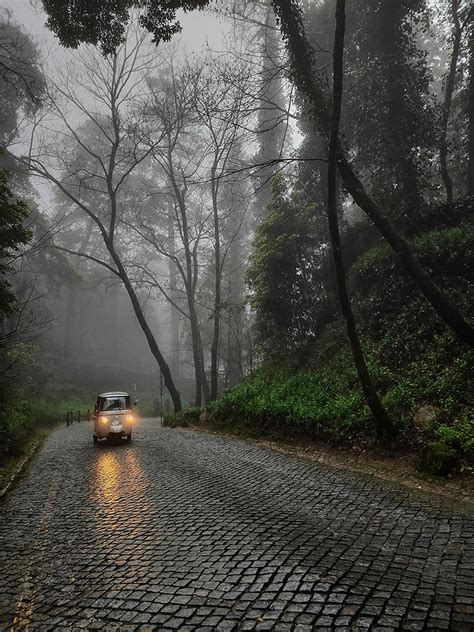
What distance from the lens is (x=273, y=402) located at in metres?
12.9

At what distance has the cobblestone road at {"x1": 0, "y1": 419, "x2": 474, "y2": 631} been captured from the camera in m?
3.37

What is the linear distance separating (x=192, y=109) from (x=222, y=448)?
1828 centimetres

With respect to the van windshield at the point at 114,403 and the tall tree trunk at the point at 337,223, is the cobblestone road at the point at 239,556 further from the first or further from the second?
the van windshield at the point at 114,403

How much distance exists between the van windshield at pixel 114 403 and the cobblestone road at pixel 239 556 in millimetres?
6428

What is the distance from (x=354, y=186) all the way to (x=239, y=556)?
8.59m

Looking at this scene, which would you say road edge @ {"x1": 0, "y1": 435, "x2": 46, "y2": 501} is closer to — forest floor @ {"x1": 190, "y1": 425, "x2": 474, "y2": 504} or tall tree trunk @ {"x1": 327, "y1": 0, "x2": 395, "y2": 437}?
forest floor @ {"x1": 190, "y1": 425, "x2": 474, "y2": 504}

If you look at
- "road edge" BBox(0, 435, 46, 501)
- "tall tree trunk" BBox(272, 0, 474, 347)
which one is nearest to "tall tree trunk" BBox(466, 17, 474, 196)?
"tall tree trunk" BBox(272, 0, 474, 347)

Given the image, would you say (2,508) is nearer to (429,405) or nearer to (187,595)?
(187,595)

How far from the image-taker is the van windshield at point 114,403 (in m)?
14.6

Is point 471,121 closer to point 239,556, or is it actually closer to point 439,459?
point 439,459

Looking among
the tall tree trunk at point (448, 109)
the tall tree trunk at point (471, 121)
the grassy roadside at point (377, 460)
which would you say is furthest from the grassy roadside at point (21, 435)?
the tall tree trunk at point (448, 109)

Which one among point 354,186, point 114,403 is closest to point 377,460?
point 354,186

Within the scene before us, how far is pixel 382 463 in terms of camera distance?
311 inches

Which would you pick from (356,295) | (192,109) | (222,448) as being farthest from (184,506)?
(192,109)
